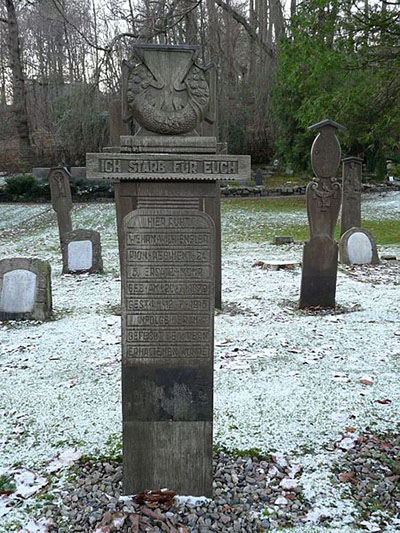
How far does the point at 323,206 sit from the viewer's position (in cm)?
680

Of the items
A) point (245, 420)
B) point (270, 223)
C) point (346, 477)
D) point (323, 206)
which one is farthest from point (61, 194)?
point (346, 477)

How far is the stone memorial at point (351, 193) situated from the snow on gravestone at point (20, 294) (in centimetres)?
767

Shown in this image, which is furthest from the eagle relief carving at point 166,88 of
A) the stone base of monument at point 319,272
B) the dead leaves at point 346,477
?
the stone base of monument at point 319,272

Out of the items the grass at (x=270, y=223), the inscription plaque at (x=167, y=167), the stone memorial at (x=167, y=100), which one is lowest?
the grass at (x=270, y=223)

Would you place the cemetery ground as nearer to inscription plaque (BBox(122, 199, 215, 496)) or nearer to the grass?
inscription plaque (BBox(122, 199, 215, 496))

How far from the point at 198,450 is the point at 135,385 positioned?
0.56 m

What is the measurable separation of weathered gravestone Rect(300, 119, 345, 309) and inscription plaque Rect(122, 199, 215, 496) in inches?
169

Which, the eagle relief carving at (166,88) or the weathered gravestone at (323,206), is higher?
the eagle relief carving at (166,88)

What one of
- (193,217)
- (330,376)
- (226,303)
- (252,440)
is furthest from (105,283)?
(193,217)

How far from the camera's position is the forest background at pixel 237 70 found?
12891mm

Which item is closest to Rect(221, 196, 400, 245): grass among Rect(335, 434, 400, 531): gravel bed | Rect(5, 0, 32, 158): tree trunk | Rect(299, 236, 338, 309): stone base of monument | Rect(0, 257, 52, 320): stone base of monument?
Rect(299, 236, 338, 309): stone base of monument

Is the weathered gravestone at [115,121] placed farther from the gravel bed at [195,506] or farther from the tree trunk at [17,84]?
the tree trunk at [17,84]

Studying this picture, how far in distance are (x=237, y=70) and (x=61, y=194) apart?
1849cm

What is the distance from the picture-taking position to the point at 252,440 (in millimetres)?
3619
